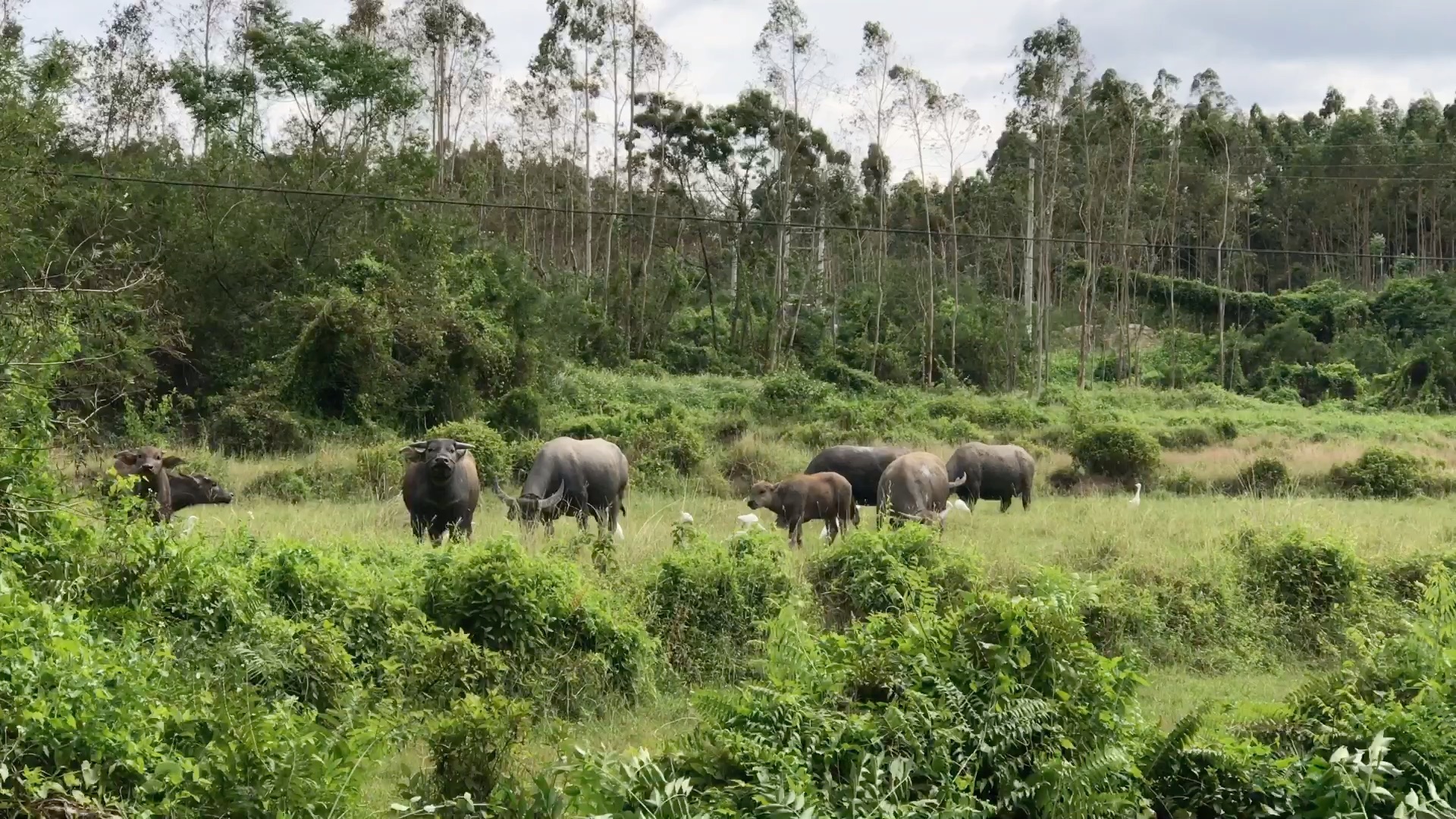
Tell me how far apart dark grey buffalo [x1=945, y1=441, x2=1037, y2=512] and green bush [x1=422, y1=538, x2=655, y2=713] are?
11398 millimetres

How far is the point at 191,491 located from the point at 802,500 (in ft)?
23.9

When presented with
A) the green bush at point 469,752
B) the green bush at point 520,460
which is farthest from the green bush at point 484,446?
the green bush at point 469,752

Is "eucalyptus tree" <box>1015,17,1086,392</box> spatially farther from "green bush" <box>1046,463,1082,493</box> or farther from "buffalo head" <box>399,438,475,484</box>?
"buffalo head" <box>399,438,475,484</box>

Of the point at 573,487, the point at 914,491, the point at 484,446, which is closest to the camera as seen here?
the point at 573,487

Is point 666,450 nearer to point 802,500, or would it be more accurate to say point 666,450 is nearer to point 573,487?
point 573,487

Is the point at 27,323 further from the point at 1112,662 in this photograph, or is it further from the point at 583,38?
the point at 583,38

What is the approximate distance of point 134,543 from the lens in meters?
7.42

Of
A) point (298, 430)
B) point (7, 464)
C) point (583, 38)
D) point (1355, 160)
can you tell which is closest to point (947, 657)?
point (7, 464)

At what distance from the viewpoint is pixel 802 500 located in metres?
15.4

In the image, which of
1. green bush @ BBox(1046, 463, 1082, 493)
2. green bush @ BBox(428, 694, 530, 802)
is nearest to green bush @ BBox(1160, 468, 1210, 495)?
green bush @ BBox(1046, 463, 1082, 493)

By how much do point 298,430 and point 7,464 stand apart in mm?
15418

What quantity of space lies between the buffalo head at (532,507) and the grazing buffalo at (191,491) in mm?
3361

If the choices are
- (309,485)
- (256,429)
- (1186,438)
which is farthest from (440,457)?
(1186,438)

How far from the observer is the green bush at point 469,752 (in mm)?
5910
